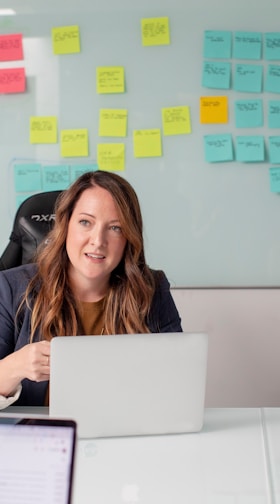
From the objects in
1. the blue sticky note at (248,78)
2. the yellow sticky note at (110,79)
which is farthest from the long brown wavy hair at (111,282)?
the blue sticky note at (248,78)

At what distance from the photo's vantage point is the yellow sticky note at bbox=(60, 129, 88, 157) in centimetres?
288

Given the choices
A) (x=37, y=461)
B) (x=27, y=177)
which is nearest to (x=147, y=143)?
(x=27, y=177)

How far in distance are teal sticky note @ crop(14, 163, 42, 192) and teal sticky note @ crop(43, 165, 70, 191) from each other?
1.1 inches

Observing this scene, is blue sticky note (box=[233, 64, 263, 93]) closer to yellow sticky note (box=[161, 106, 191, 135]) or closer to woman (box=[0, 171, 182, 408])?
yellow sticky note (box=[161, 106, 191, 135])

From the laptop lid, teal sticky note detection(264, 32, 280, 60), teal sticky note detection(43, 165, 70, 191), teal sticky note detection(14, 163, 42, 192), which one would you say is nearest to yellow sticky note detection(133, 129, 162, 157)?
teal sticky note detection(43, 165, 70, 191)

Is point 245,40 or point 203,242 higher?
point 245,40

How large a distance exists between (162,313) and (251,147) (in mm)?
1027

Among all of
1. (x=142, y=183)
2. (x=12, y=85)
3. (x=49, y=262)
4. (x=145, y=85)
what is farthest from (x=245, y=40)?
(x=49, y=262)

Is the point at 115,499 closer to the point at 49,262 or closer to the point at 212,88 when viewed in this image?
the point at 49,262

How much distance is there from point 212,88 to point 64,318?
1321mm

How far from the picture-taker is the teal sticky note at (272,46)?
9.17ft

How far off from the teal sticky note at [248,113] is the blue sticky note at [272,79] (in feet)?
0.22

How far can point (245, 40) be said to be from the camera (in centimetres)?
281

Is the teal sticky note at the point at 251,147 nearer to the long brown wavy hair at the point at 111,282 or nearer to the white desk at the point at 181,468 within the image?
the long brown wavy hair at the point at 111,282
